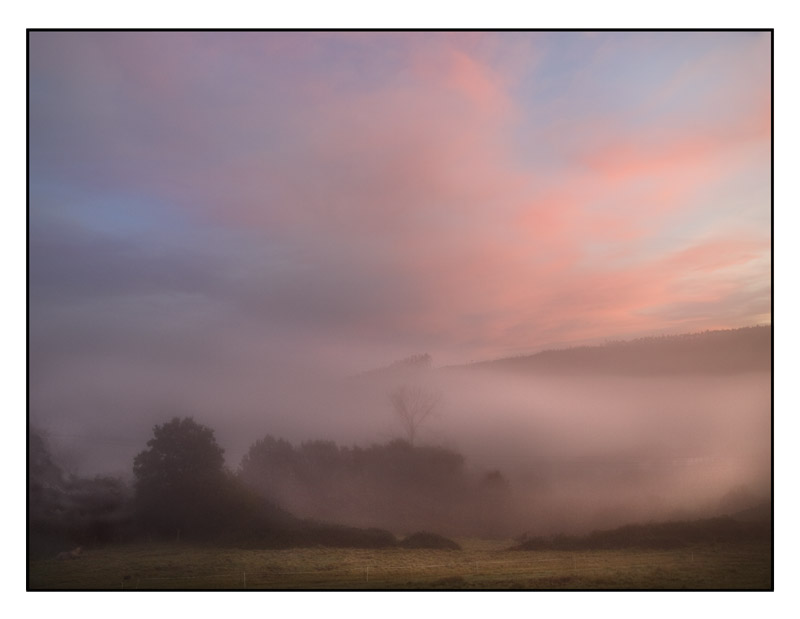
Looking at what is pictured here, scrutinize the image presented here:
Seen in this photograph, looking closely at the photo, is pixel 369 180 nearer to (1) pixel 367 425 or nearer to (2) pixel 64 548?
(1) pixel 367 425

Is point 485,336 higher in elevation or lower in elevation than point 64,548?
higher

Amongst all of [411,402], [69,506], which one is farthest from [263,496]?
[69,506]

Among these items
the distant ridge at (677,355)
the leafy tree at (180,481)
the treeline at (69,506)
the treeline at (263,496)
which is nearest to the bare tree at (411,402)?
the treeline at (263,496)

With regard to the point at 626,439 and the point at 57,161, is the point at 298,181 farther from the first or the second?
the point at 626,439

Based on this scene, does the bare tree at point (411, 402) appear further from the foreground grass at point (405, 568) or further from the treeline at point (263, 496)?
the foreground grass at point (405, 568)

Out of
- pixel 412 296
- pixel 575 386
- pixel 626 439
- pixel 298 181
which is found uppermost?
pixel 298 181

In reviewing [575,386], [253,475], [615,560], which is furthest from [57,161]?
[615,560]
